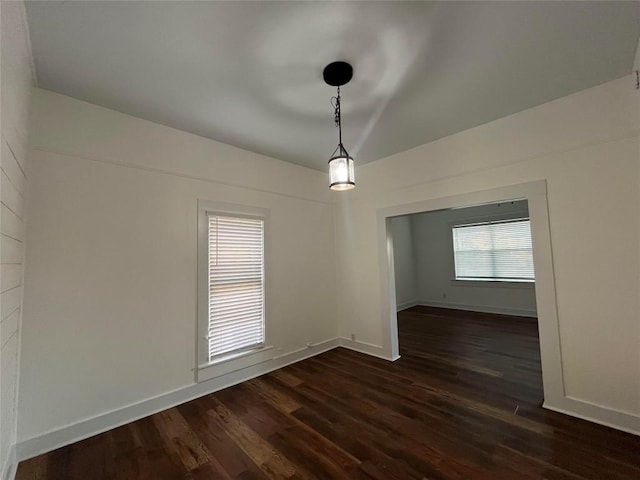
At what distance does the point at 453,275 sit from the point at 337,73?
649 cm

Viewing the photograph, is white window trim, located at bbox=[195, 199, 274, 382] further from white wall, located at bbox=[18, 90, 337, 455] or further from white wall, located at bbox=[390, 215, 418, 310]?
white wall, located at bbox=[390, 215, 418, 310]

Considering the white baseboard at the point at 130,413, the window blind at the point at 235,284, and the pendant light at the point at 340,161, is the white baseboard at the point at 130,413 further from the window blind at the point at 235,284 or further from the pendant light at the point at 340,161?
the pendant light at the point at 340,161

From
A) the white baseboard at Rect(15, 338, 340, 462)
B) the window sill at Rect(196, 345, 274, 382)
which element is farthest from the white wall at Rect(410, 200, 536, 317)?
the white baseboard at Rect(15, 338, 340, 462)

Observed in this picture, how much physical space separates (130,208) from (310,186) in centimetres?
242

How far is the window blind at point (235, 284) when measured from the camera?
9.82ft

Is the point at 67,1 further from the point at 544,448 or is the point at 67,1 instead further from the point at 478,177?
the point at 544,448

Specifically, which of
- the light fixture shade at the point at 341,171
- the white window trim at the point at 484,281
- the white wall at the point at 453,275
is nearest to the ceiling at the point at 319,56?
the light fixture shade at the point at 341,171

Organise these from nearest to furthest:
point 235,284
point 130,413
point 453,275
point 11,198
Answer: point 11,198, point 130,413, point 235,284, point 453,275

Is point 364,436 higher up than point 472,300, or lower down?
lower down

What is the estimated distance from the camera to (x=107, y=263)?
2342 millimetres

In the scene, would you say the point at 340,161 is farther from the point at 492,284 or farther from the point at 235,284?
the point at 492,284

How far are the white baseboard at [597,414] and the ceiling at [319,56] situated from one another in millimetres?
2739

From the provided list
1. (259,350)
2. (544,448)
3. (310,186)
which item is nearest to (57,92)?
(310,186)

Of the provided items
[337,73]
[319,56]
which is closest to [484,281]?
[337,73]
